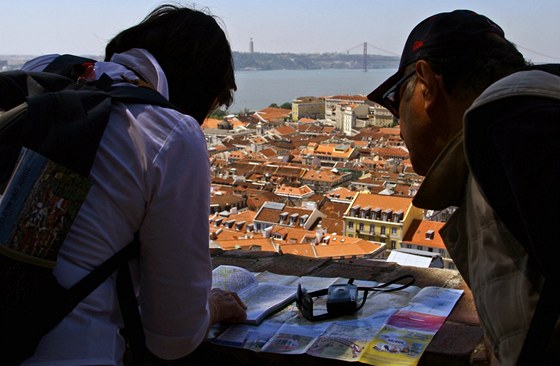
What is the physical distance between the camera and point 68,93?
1.95ft

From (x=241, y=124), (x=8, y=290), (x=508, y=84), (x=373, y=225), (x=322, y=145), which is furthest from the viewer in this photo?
(x=241, y=124)

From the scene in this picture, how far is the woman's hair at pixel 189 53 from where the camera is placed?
733mm

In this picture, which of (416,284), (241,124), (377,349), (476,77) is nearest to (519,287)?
(476,77)

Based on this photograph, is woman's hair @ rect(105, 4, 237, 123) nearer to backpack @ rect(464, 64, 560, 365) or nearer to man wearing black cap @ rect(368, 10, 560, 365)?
man wearing black cap @ rect(368, 10, 560, 365)

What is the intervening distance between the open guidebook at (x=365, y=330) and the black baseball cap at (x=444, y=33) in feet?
0.98

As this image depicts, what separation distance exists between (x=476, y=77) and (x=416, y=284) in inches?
18.6

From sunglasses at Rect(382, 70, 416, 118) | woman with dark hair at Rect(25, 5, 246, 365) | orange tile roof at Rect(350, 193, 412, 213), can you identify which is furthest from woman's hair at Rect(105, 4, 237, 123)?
orange tile roof at Rect(350, 193, 412, 213)

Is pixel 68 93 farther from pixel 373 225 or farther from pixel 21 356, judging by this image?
pixel 373 225

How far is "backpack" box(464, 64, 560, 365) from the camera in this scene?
1.31ft

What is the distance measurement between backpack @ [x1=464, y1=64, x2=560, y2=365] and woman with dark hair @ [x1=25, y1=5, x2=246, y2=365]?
270 millimetres

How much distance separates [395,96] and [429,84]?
69 mm

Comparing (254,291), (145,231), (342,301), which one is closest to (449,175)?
(145,231)

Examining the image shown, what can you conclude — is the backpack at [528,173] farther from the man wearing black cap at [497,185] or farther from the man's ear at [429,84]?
the man's ear at [429,84]

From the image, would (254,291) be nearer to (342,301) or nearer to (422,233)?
(342,301)
